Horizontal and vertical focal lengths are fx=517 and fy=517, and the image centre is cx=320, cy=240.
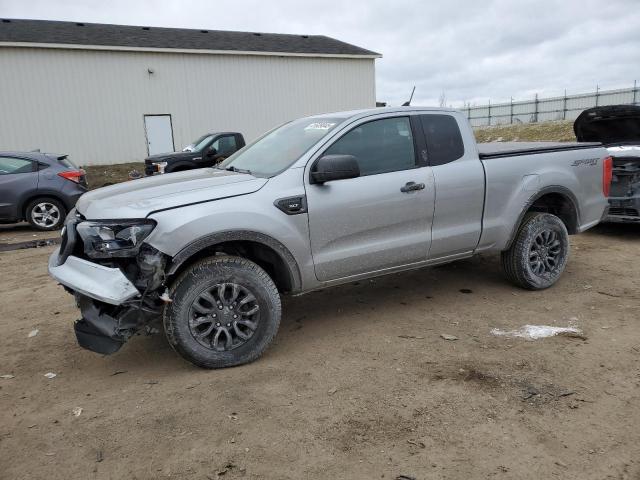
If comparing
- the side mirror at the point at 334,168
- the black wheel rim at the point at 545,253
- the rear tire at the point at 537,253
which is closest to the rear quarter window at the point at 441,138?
the side mirror at the point at 334,168

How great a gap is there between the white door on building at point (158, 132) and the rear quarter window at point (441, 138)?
1955 cm

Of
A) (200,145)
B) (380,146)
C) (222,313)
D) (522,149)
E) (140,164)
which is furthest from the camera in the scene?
(140,164)

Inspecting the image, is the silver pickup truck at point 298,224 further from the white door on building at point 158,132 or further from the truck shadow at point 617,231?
the white door on building at point 158,132

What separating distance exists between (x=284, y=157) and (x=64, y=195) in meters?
7.07

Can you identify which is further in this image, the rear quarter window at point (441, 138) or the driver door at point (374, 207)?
the rear quarter window at point (441, 138)

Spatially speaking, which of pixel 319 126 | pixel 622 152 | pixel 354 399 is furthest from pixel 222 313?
pixel 622 152

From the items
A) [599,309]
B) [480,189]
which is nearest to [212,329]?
[480,189]

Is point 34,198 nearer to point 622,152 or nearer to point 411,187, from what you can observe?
point 411,187

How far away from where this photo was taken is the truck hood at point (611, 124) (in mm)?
7331

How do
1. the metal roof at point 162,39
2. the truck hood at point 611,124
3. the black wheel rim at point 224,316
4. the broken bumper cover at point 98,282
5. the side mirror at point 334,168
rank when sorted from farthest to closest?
the metal roof at point 162,39
the truck hood at point 611,124
the side mirror at point 334,168
the black wheel rim at point 224,316
the broken bumper cover at point 98,282

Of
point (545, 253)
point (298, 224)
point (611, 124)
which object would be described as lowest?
point (545, 253)

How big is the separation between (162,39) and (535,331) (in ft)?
73.8

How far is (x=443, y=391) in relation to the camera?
3250 millimetres

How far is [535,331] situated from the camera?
4.17 m
